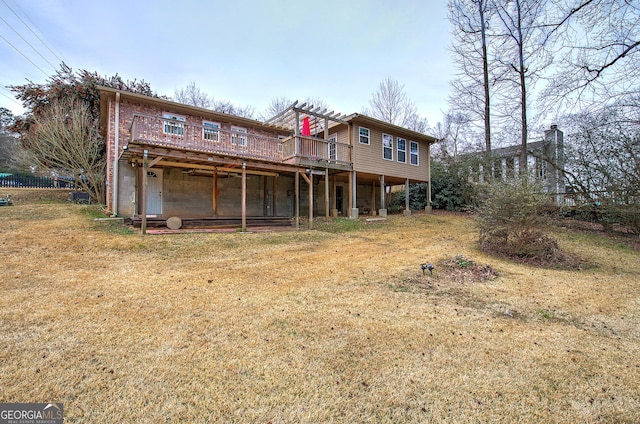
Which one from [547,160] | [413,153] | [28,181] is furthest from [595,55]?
[28,181]

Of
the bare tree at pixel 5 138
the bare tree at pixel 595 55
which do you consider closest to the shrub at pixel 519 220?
the bare tree at pixel 595 55

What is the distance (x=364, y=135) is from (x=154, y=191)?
33.6ft

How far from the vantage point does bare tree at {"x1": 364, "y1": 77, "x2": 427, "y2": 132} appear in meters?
27.2

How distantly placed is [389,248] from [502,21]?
1539 centimetres

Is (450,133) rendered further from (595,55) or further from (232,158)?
(232,158)

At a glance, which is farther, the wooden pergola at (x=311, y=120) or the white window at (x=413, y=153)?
the white window at (x=413, y=153)

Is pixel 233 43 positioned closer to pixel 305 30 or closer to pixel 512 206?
pixel 305 30

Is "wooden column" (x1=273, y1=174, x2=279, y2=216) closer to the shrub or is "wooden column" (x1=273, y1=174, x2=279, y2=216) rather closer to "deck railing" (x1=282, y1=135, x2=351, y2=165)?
"deck railing" (x1=282, y1=135, x2=351, y2=165)

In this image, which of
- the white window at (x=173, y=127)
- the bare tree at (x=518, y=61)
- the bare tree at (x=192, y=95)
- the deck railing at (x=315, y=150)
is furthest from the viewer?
the bare tree at (x=192, y=95)

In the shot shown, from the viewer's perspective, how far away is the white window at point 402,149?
17.0m

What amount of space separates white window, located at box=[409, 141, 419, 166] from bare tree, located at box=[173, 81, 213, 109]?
20.9m

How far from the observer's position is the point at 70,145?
13484mm

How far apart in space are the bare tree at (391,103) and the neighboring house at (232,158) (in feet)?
33.4

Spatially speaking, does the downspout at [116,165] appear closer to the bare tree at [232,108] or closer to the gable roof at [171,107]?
the gable roof at [171,107]
